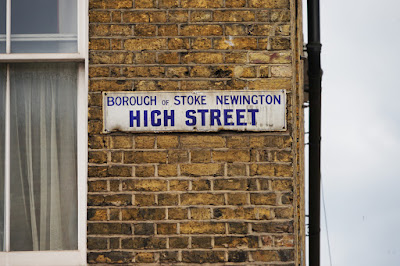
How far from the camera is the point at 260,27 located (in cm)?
350

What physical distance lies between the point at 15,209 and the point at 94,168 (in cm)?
62

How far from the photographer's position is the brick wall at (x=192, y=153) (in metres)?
3.41

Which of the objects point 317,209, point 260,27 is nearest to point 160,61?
point 260,27

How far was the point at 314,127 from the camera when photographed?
4.10 meters

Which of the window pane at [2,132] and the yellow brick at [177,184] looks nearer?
the yellow brick at [177,184]

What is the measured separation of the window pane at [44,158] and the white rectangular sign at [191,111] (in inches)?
13.0

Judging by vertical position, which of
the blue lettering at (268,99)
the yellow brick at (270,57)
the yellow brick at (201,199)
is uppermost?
the yellow brick at (270,57)

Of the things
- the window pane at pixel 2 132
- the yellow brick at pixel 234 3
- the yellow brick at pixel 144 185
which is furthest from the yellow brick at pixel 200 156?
the window pane at pixel 2 132

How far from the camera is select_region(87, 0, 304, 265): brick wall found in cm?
341

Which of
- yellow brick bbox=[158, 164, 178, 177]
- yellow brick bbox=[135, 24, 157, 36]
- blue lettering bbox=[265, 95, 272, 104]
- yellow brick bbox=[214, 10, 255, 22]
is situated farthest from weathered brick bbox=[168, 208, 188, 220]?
yellow brick bbox=[214, 10, 255, 22]

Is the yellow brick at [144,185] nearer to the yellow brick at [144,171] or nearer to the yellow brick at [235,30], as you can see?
the yellow brick at [144,171]

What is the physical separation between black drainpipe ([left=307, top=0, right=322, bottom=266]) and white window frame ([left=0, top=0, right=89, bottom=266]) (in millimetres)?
1623

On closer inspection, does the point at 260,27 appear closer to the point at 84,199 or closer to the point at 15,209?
the point at 84,199

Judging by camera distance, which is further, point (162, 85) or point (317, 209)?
point (317, 209)
